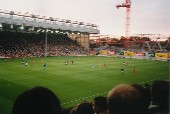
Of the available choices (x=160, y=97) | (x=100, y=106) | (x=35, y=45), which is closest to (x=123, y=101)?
(x=160, y=97)

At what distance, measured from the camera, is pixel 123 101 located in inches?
99.3

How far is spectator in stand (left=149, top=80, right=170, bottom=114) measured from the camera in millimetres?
3322

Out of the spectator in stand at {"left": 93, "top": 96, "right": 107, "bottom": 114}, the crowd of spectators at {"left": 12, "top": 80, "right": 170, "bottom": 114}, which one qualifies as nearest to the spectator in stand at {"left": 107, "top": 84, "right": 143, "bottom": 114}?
the crowd of spectators at {"left": 12, "top": 80, "right": 170, "bottom": 114}

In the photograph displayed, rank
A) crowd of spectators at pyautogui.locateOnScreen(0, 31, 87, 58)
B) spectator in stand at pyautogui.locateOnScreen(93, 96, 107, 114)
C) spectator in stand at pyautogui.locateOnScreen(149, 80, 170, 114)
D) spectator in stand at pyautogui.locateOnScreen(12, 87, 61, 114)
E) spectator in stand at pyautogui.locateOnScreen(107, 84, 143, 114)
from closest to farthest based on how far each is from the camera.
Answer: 1. spectator in stand at pyautogui.locateOnScreen(12, 87, 61, 114)
2. spectator in stand at pyautogui.locateOnScreen(107, 84, 143, 114)
3. spectator in stand at pyautogui.locateOnScreen(149, 80, 170, 114)
4. spectator in stand at pyautogui.locateOnScreen(93, 96, 107, 114)
5. crowd of spectators at pyautogui.locateOnScreen(0, 31, 87, 58)

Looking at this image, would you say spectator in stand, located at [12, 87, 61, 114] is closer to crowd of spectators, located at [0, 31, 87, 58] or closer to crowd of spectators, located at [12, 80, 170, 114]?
crowd of spectators, located at [12, 80, 170, 114]

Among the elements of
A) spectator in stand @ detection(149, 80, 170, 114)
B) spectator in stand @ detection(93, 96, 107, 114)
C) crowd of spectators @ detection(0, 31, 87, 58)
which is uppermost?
crowd of spectators @ detection(0, 31, 87, 58)

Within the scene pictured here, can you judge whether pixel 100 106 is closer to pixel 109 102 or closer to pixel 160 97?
pixel 160 97

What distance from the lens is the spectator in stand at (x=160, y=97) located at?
332 centimetres

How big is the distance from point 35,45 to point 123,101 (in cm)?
7269

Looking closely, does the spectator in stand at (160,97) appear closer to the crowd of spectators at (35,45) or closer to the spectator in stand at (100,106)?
the spectator in stand at (100,106)

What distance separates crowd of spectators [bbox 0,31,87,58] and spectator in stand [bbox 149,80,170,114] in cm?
5912

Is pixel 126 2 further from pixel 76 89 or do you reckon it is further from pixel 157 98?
pixel 157 98

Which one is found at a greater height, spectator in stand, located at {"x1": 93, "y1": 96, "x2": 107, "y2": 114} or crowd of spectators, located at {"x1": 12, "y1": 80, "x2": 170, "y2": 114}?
crowd of spectators, located at {"x1": 12, "y1": 80, "x2": 170, "y2": 114}

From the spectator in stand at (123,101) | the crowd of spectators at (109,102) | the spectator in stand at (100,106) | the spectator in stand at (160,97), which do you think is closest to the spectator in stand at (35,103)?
the crowd of spectators at (109,102)
